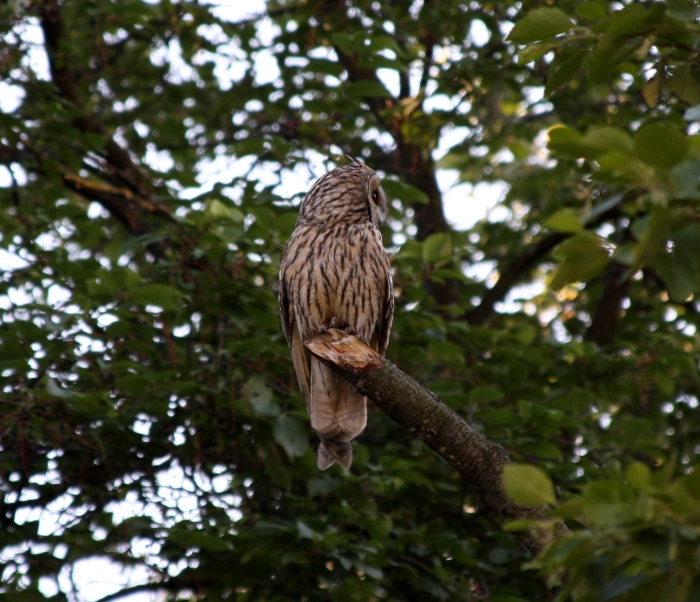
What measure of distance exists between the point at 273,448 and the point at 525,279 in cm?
343

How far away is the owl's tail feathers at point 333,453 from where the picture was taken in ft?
13.0

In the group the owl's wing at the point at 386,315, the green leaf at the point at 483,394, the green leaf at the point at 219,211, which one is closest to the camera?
the green leaf at the point at 483,394

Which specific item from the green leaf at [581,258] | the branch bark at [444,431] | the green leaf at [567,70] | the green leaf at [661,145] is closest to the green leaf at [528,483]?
the green leaf at [581,258]

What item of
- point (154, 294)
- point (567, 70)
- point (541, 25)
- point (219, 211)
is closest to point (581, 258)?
point (541, 25)

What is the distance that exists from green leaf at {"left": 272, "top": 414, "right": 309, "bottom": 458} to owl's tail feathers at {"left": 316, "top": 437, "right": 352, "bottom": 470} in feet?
0.48

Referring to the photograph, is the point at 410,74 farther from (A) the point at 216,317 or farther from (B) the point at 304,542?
(B) the point at 304,542


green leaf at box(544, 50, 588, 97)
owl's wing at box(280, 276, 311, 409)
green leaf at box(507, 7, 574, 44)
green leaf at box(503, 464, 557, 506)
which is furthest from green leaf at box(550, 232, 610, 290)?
owl's wing at box(280, 276, 311, 409)

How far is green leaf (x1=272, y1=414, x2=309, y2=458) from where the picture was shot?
378cm

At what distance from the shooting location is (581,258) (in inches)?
62.6

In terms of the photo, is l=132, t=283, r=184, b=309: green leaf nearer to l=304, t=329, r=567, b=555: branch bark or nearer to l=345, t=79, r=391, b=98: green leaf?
l=304, t=329, r=567, b=555: branch bark

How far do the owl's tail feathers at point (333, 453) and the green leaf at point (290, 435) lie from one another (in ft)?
0.48

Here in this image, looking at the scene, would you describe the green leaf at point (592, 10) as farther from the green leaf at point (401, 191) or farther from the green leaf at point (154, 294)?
the green leaf at point (401, 191)

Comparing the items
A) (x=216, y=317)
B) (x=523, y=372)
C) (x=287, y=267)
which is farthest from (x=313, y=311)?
(x=523, y=372)

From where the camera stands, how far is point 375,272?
4.19 metres
